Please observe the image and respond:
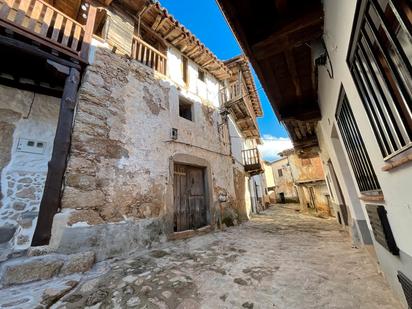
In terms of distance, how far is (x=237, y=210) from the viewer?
301 inches

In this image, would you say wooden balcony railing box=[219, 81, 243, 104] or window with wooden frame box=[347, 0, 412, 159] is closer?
window with wooden frame box=[347, 0, 412, 159]

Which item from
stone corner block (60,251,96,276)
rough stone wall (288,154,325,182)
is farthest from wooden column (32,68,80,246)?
rough stone wall (288,154,325,182)

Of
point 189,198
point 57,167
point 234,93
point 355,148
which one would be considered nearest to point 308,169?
point 234,93

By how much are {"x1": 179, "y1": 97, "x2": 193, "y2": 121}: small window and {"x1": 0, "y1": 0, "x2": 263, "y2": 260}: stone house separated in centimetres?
12

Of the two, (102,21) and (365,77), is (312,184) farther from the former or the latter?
(102,21)

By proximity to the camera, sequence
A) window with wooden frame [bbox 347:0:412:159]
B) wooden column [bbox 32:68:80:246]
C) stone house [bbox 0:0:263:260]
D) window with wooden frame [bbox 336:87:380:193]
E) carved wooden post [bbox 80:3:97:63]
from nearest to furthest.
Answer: window with wooden frame [bbox 347:0:412:159] → window with wooden frame [bbox 336:87:380:193] → wooden column [bbox 32:68:80:246] → stone house [bbox 0:0:263:260] → carved wooden post [bbox 80:3:97:63]

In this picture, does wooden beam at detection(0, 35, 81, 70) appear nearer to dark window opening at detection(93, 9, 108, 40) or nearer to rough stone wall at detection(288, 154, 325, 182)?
dark window opening at detection(93, 9, 108, 40)

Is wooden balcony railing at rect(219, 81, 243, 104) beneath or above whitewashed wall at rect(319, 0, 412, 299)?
above

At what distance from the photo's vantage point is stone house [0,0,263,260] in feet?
11.1

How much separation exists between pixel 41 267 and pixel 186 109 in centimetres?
593

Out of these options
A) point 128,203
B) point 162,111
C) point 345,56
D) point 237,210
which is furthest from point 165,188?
point 345,56

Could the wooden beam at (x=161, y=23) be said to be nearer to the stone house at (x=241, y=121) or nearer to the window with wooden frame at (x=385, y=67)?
the stone house at (x=241, y=121)

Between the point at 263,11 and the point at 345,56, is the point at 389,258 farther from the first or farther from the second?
the point at 263,11

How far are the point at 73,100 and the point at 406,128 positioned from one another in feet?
15.9
